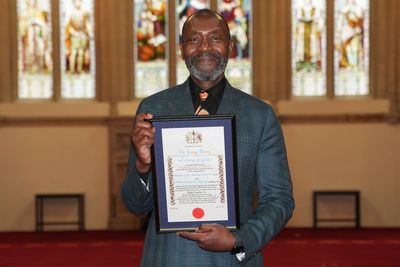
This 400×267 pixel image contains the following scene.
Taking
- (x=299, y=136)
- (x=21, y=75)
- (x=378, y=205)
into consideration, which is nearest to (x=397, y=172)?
(x=378, y=205)

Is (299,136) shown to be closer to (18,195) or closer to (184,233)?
(18,195)

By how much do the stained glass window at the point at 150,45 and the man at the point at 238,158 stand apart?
8191 mm

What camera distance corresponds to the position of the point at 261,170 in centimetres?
231

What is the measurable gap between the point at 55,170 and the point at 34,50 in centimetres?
142

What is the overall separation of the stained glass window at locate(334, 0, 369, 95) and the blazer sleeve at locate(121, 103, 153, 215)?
333 inches

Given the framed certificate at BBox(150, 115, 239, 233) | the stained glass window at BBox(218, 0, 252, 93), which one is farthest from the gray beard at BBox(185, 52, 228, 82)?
the stained glass window at BBox(218, 0, 252, 93)

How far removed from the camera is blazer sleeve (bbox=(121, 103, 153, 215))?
2.29 m

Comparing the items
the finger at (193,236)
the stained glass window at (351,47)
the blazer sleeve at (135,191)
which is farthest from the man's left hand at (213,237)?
the stained glass window at (351,47)

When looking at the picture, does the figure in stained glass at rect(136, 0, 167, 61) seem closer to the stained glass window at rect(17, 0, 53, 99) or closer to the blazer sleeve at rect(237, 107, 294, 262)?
the stained glass window at rect(17, 0, 53, 99)

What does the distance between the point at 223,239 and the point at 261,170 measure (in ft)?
0.86

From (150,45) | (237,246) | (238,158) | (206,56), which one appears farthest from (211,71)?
(150,45)

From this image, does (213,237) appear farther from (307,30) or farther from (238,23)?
(307,30)

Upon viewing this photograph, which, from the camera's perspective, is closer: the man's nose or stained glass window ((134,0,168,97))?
the man's nose

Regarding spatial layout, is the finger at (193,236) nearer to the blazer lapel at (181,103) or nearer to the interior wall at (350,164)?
the blazer lapel at (181,103)
